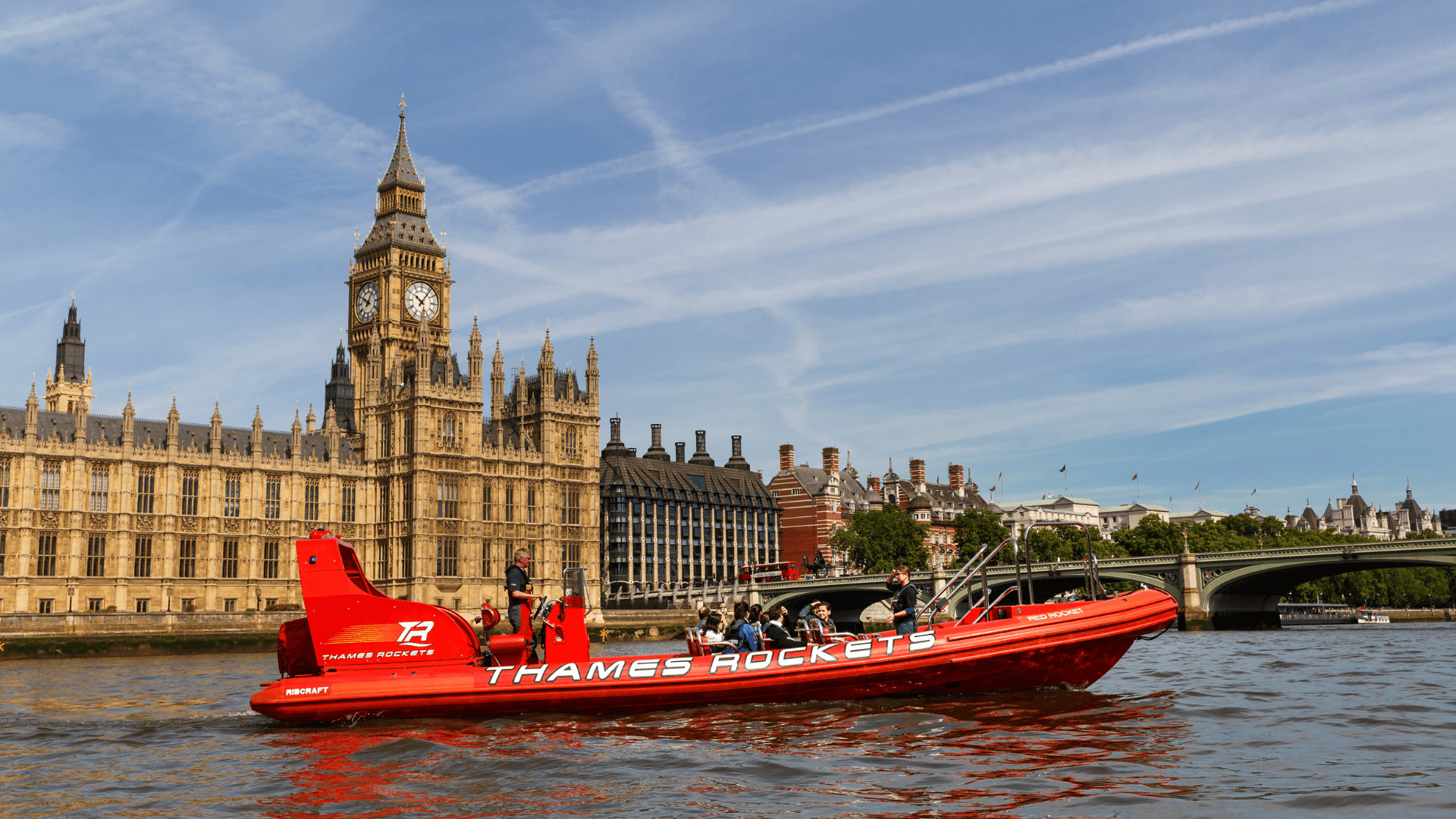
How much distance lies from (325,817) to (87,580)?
72091mm

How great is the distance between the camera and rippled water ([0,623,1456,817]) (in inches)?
577

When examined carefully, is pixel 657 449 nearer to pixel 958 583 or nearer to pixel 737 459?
pixel 737 459

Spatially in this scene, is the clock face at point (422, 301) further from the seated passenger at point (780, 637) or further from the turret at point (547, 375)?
the seated passenger at point (780, 637)

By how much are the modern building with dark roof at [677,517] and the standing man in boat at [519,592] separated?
289ft

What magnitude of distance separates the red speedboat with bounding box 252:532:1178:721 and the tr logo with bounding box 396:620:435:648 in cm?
2

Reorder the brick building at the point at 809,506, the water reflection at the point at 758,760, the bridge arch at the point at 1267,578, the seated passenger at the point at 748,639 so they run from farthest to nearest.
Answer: the brick building at the point at 809,506
the bridge arch at the point at 1267,578
the seated passenger at the point at 748,639
the water reflection at the point at 758,760

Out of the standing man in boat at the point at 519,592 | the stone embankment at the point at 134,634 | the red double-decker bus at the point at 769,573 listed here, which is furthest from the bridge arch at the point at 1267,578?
the standing man in boat at the point at 519,592

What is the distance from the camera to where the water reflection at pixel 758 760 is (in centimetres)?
1487

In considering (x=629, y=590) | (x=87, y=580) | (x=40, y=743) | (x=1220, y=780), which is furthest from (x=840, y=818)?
(x=629, y=590)

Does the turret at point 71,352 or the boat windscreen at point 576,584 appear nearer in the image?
the boat windscreen at point 576,584

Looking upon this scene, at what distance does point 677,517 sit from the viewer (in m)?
125

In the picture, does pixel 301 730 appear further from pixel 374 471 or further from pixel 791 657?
pixel 374 471

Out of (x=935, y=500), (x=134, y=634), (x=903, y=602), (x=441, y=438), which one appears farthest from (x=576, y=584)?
(x=935, y=500)

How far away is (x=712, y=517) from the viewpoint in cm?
12838
